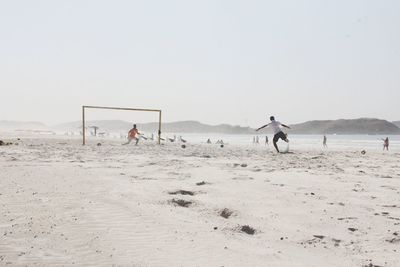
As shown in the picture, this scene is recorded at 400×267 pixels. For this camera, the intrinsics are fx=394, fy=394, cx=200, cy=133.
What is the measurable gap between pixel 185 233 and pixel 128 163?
704 centimetres

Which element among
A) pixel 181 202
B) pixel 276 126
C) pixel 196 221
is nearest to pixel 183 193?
pixel 181 202

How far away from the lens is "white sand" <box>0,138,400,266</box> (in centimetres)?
407

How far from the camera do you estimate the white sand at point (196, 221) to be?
13.4ft

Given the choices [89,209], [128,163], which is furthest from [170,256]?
[128,163]

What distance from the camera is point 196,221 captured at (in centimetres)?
524

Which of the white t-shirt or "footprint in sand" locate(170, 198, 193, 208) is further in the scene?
the white t-shirt

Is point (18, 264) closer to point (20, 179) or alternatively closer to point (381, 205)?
point (20, 179)

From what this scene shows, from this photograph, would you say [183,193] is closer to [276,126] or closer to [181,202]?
[181,202]

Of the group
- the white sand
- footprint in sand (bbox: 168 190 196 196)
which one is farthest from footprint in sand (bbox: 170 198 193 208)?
footprint in sand (bbox: 168 190 196 196)

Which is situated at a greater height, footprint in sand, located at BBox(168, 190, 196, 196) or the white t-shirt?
the white t-shirt

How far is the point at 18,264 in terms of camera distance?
12.3 feet

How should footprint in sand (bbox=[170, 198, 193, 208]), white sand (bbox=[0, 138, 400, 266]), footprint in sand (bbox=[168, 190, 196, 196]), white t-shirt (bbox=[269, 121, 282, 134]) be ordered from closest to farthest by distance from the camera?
white sand (bbox=[0, 138, 400, 266]) → footprint in sand (bbox=[170, 198, 193, 208]) → footprint in sand (bbox=[168, 190, 196, 196]) → white t-shirt (bbox=[269, 121, 282, 134])

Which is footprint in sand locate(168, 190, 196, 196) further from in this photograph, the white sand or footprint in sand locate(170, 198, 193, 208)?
footprint in sand locate(170, 198, 193, 208)

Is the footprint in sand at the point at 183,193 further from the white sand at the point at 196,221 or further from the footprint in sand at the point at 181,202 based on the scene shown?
the footprint in sand at the point at 181,202
